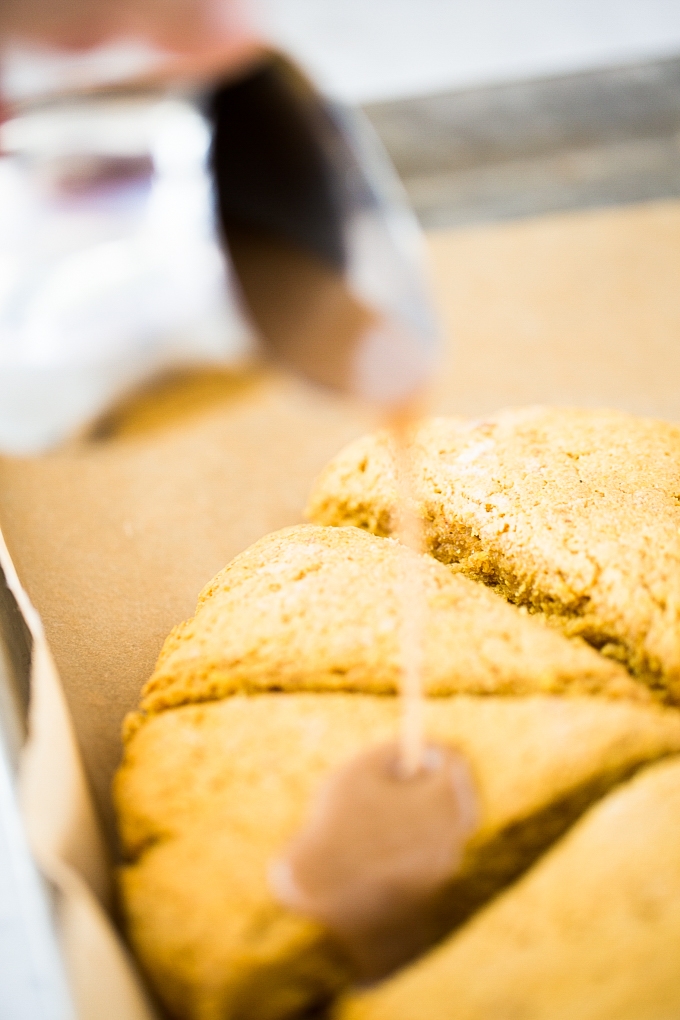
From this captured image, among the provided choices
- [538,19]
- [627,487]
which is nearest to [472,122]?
[538,19]

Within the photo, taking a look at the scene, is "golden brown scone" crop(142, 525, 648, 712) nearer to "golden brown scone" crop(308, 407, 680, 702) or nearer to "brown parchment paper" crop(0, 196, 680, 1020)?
"golden brown scone" crop(308, 407, 680, 702)

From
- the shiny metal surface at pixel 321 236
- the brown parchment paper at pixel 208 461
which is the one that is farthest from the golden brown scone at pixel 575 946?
the shiny metal surface at pixel 321 236

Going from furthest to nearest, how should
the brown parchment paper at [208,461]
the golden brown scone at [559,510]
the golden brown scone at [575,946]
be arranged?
the golden brown scone at [559,510] → the brown parchment paper at [208,461] → the golden brown scone at [575,946]

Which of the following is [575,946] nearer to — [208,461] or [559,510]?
[559,510]

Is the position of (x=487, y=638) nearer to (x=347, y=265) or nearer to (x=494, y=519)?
(x=494, y=519)

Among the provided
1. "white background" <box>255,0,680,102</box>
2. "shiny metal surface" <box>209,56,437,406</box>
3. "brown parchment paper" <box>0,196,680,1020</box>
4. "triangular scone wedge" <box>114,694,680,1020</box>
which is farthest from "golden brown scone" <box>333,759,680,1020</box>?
"white background" <box>255,0,680,102</box>

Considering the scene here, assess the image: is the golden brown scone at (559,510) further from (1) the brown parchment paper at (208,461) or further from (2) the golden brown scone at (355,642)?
(1) the brown parchment paper at (208,461)
